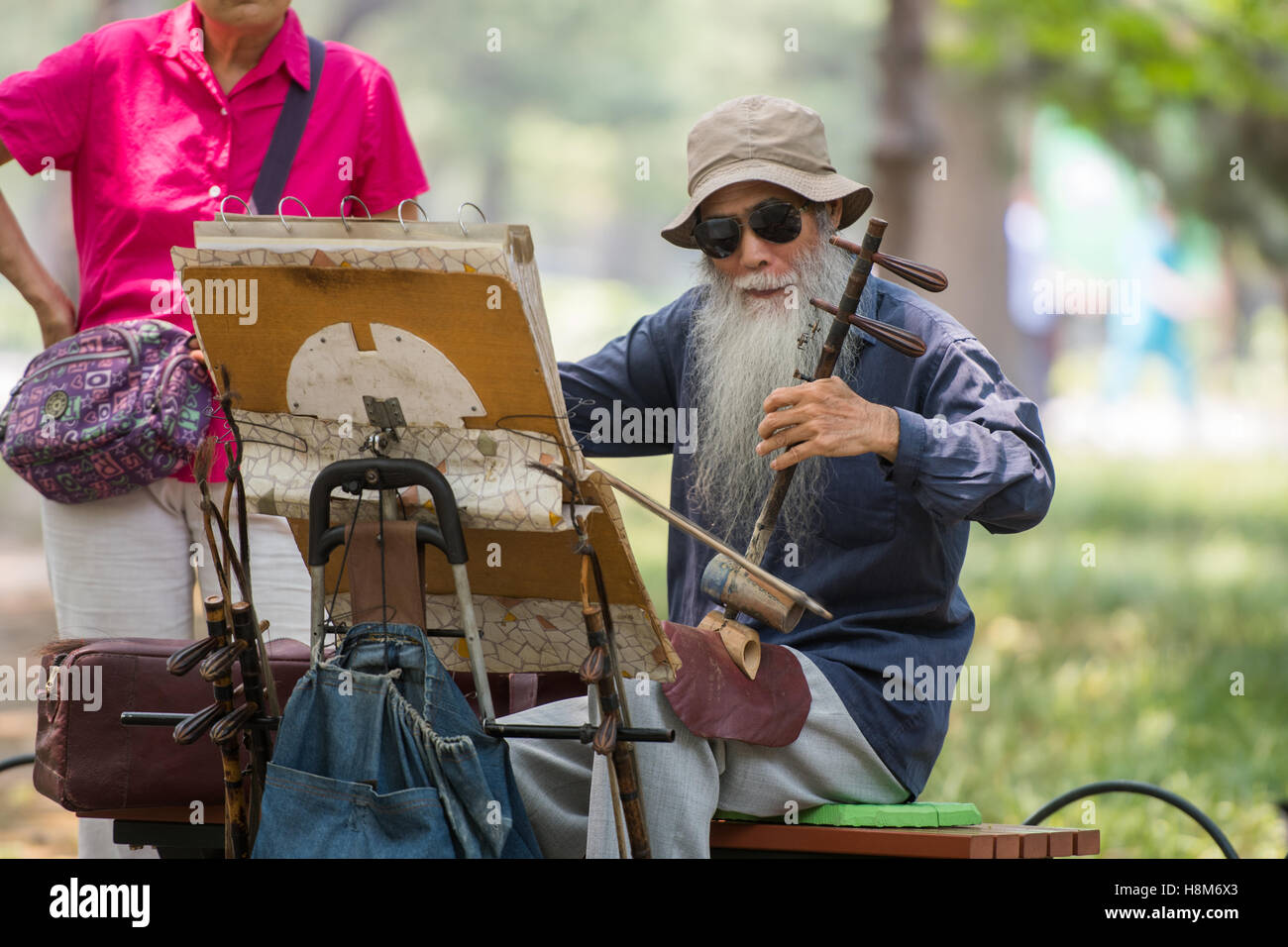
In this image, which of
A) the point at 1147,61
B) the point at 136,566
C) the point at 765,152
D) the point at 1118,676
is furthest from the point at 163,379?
the point at 1147,61

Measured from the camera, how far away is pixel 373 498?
8.57ft

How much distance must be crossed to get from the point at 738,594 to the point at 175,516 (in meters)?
1.38

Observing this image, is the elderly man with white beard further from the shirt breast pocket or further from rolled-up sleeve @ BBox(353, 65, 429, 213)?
rolled-up sleeve @ BBox(353, 65, 429, 213)

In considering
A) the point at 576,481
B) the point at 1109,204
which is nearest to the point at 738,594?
the point at 576,481

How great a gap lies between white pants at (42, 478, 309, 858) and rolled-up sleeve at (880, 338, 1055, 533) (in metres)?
1.40

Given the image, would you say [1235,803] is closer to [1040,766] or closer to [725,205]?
[1040,766]

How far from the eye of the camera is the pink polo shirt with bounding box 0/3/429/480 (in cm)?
345

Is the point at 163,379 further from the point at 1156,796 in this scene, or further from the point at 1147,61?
the point at 1147,61

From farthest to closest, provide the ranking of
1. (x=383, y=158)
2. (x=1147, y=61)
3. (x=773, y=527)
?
1. (x=1147, y=61)
2. (x=383, y=158)
3. (x=773, y=527)

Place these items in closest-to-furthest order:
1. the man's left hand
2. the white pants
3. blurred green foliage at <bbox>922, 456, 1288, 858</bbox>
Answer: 1. the man's left hand
2. the white pants
3. blurred green foliage at <bbox>922, 456, 1288, 858</bbox>

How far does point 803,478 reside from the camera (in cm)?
327

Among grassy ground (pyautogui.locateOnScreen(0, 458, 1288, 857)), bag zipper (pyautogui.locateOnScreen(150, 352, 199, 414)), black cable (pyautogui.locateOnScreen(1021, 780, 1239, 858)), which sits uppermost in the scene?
bag zipper (pyautogui.locateOnScreen(150, 352, 199, 414))

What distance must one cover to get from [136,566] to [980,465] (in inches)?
74.8

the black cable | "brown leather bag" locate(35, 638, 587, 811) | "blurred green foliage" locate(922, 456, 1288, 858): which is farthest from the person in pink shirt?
"blurred green foliage" locate(922, 456, 1288, 858)
